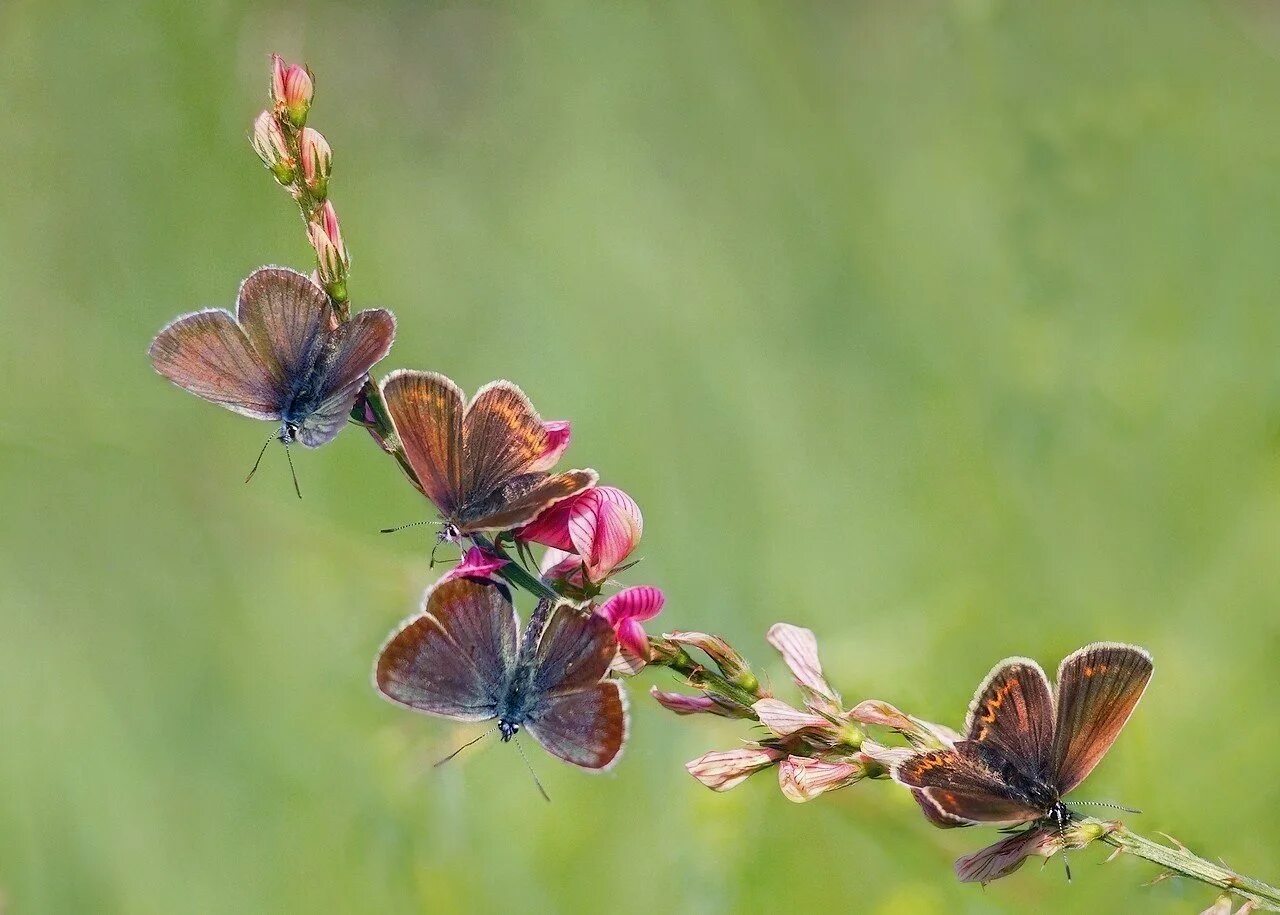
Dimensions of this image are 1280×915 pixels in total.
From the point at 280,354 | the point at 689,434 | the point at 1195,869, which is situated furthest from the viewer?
the point at 689,434

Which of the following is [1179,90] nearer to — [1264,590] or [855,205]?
[855,205]

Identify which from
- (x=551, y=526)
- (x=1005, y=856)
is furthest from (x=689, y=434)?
(x=1005, y=856)

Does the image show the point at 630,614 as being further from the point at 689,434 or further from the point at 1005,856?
the point at 689,434

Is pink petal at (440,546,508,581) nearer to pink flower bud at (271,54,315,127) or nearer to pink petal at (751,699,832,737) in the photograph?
pink petal at (751,699,832,737)

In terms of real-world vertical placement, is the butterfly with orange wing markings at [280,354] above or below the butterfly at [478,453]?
above

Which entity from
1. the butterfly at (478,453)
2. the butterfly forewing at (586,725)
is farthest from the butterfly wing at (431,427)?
the butterfly forewing at (586,725)

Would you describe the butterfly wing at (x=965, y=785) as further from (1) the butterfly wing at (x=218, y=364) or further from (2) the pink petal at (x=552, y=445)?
(1) the butterfly wing at (x=218, y=364)
